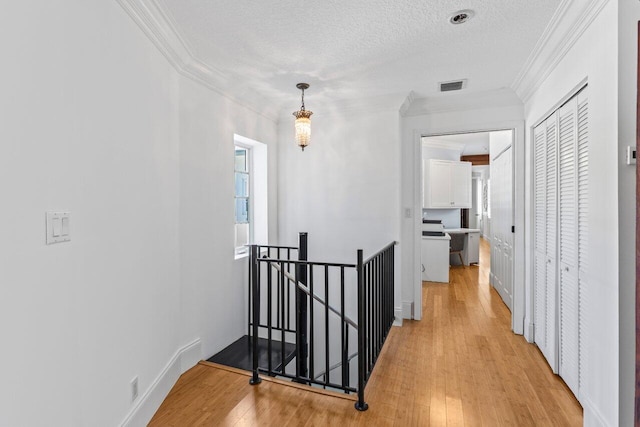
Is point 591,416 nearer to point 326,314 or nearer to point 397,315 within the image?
point 326,314

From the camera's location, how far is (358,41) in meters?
2.30

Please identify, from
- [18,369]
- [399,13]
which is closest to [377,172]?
[399,13]

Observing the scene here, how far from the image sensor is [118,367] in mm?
1634

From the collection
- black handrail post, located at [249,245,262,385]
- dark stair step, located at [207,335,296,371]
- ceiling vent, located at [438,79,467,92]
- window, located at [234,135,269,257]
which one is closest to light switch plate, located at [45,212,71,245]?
black handrail post, located at [249,245,262,385]

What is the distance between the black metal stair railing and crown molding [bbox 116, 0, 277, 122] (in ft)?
4.91

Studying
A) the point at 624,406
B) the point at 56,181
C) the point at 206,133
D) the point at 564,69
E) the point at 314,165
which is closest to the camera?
the point at 56,181

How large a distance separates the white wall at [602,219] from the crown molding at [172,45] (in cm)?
241

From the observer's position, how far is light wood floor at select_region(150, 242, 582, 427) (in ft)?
6.31

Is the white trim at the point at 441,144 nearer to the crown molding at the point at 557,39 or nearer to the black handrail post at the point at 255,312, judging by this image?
the crown molding at the point at 557,39

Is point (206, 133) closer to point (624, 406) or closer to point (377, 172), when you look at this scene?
point (377, 172)

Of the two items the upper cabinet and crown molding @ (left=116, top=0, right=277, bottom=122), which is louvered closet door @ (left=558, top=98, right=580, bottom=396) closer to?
crown molding @ (left=116, top=0, right=277, bottom=122)

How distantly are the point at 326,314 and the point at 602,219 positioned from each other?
1680mm

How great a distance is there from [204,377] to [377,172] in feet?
8.48

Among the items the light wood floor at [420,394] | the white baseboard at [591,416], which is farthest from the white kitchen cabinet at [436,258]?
the white baseboard at [591,416]
